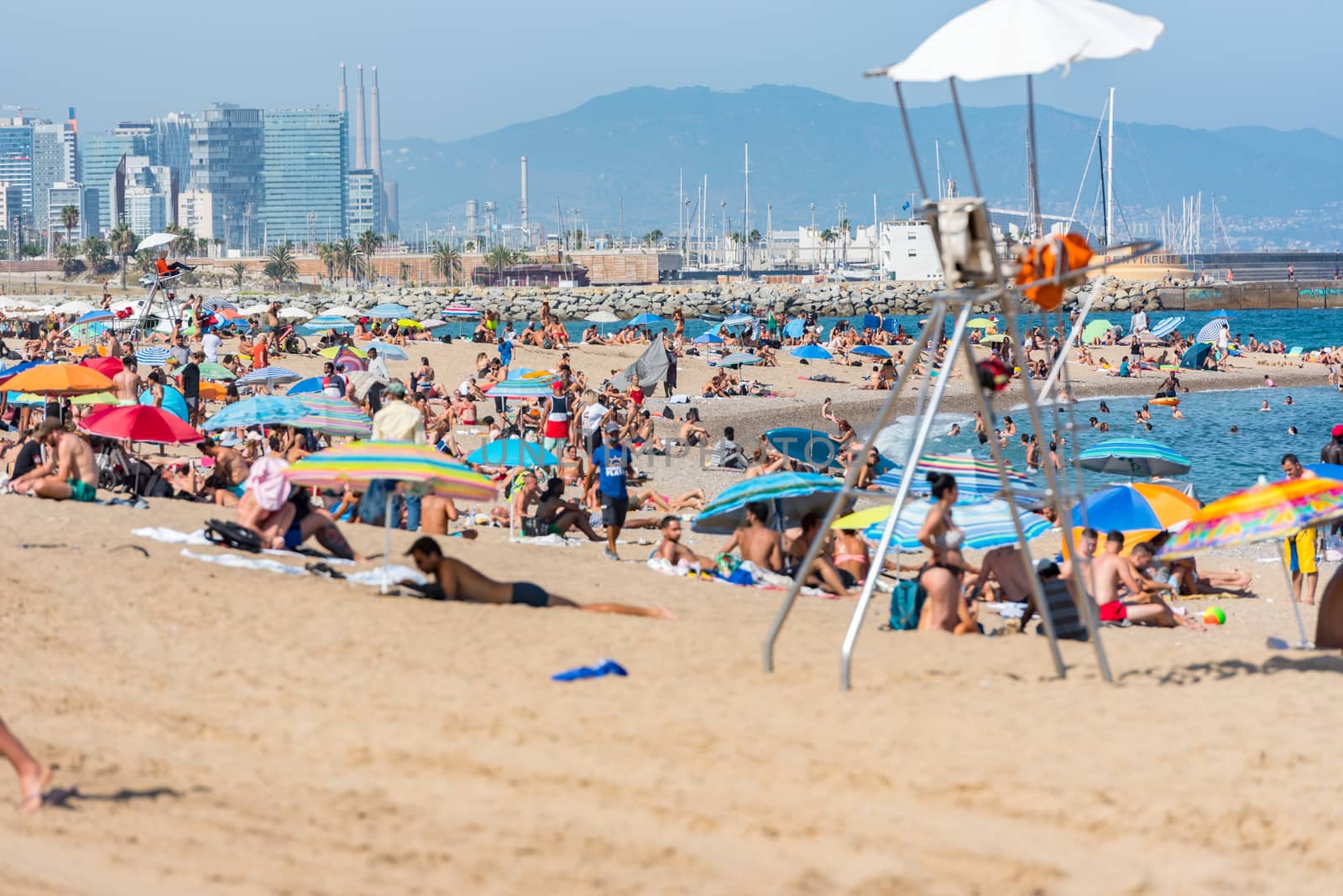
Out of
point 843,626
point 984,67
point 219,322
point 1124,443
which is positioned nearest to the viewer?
point 984,67

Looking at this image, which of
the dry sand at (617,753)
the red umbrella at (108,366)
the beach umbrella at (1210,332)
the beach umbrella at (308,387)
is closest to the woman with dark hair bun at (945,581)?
the dry sand at (617,753)

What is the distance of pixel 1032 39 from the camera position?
7.18 m

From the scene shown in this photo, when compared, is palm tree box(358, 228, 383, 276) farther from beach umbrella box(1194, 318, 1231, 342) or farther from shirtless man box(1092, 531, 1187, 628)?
shirtless man box(1092, 531, 1187, 628)

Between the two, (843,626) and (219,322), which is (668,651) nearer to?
(843,626)

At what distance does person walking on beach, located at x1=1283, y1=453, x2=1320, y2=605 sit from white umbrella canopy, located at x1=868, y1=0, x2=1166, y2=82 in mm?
5982

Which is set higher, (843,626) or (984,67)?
(984,67)

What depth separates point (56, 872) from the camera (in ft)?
17.0

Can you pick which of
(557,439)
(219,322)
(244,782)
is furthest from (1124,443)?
(219,322)

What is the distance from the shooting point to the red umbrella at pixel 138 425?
1319 cm

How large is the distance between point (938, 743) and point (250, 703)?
3.36 metres

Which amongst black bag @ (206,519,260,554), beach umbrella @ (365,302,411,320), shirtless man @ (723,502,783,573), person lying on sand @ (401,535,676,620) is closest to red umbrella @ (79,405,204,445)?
black bag @ (206,519,260,554)

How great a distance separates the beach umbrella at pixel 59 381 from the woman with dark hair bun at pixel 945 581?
10166 mm

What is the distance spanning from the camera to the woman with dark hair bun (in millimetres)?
8766

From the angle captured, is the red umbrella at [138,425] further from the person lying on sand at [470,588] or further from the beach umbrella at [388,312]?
the beach umbrella at [388,312]
